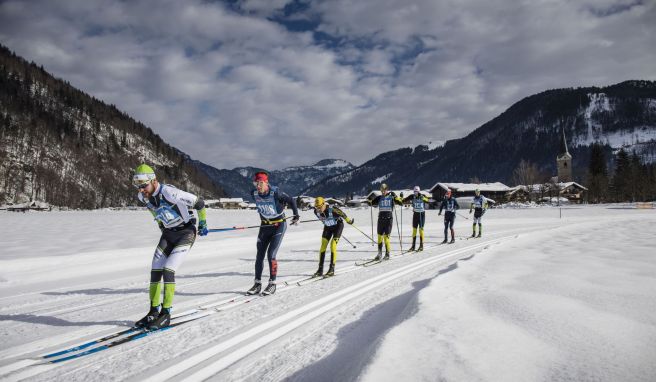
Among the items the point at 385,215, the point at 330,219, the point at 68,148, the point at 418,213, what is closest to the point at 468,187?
the point at 418,213

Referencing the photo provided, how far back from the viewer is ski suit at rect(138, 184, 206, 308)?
4965mm

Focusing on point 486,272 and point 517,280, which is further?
point 486,272

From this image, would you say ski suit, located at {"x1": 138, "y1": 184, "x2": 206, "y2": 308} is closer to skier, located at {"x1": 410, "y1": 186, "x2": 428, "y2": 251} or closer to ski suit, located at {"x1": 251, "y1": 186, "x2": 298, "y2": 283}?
ski suit, located at {"x1": 251, "y1": 186, "x2": 298, "y2": 283}

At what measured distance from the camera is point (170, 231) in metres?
5.16

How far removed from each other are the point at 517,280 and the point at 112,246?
547 inches

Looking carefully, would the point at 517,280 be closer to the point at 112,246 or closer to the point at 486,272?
the point at 486,272

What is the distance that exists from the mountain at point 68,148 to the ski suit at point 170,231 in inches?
4394

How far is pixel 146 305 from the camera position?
591 cm

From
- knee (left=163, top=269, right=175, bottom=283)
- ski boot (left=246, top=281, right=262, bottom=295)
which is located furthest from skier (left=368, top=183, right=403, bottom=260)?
knee (left=163, top=269, right=175, bottom=283)

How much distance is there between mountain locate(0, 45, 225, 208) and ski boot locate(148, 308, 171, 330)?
367ft

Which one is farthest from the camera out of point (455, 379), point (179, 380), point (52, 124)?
point (52, 124)

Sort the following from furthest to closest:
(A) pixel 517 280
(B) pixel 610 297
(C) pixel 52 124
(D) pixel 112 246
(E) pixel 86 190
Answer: (C) pixel 52 124 < (E) pixel 86 190 < (D) pixel 112 246 < (A) pixel 517 280 < (B) pixel 610 297

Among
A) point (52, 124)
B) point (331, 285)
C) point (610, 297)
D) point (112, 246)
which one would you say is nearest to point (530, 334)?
point (610, 297)

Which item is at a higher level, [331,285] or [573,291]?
[573,291]
